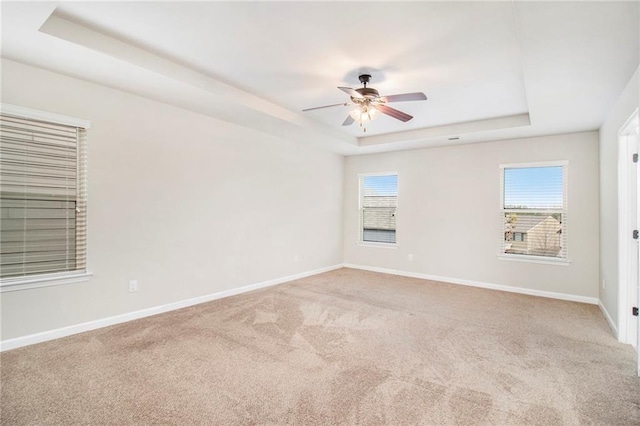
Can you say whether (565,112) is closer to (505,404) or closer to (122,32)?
(505,404)

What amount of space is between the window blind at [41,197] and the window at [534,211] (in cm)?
592

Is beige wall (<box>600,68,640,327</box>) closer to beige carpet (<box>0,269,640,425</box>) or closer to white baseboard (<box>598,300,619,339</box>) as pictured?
white baseboard (<box>598,300,619,339</box>)

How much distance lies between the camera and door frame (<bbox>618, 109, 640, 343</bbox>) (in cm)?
318

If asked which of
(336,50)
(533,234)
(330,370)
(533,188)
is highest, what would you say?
(336,50)

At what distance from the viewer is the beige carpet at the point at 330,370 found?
2031 millimetres

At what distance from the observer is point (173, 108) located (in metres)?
4.05

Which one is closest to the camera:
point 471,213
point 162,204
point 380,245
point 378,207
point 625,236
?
point 625,236

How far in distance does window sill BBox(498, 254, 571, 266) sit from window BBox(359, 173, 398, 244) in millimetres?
2023

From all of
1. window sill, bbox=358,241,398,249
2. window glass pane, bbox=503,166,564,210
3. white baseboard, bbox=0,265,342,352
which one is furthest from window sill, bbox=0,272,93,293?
window glass pane, bbox=503,166,564,210

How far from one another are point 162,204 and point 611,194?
5.33 meters

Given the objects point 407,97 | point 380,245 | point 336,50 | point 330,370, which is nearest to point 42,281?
point 330,370

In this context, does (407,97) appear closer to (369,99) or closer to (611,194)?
(369,99)

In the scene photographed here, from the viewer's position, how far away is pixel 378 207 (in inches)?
268

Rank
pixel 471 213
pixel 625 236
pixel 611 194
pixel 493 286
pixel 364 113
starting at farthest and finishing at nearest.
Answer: pixel 471 213 → pixel 493 286 → pixel 611 194 → pixel 364 113 → pixel 625 236
